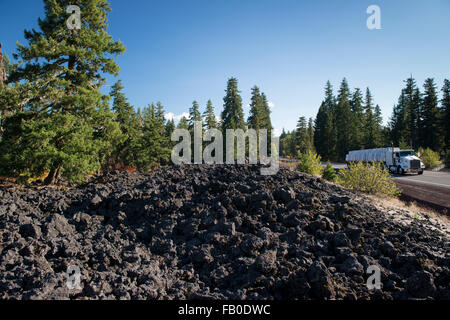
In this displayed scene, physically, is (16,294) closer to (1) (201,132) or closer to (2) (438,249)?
(2) (438,249)

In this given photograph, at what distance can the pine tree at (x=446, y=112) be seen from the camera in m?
35.4

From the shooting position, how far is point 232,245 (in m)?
4.38

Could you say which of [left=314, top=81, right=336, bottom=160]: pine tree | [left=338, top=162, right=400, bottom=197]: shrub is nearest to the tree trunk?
[left=338, top=162, right=400, bottom=197]: shrub

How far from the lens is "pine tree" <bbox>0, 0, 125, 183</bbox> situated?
10.3 metres

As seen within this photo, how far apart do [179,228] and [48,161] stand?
8.88 metres

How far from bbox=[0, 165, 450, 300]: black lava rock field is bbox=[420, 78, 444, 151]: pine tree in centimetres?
4140

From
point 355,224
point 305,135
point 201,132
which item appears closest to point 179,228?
point 355,224

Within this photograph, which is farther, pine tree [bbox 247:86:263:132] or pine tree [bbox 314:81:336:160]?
pine tree [bbox 314:81:336:160]

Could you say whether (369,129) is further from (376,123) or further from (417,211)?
(417,211)

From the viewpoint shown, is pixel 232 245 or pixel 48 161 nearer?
pixel 232 245

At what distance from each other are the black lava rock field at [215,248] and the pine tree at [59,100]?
4.87 m

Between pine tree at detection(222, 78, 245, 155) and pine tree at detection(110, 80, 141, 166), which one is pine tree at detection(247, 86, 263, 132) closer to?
pine tree at detection(222, 78, 245, 155)

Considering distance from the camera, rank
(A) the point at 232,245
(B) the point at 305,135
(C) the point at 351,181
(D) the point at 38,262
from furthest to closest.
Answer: (B) the point at 305,135 → (C) the point at 351,181 → (A) the point at 232,245 → (D) the point at 38,262

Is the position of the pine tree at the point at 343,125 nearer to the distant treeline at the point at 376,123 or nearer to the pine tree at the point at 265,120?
the distant treeline at the point at 376,123
